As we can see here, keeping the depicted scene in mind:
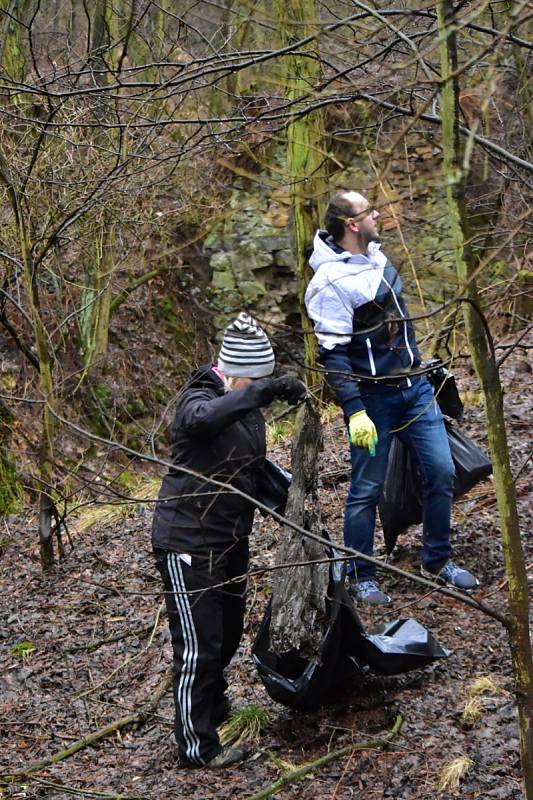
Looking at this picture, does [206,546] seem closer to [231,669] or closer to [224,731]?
[224,731]

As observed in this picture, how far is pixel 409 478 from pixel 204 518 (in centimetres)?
158

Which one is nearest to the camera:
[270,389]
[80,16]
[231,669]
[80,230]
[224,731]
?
[270,389]

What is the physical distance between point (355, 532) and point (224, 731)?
1152 millimetres

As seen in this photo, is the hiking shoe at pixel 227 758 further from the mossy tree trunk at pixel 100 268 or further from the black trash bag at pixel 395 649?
the mossy tree trunk at pixel 100 268

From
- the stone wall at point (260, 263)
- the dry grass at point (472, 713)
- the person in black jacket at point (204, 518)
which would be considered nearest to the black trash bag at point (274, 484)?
the person in black jacket at point (204, 518)

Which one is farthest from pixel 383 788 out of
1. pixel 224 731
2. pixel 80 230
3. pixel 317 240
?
pixel 80 230

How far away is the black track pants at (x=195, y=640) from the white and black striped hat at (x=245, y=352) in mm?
727

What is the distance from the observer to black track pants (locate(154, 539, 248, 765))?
356cm

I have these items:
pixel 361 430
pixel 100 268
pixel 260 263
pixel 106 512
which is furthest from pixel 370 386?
pixel 260 263

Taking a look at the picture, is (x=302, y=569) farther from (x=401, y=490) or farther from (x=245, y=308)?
(x=245, y=308)

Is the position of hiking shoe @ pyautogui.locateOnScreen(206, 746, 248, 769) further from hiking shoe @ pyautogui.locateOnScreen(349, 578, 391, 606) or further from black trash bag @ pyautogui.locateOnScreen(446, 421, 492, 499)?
black trash bag @ pyautogui.locateOnScreen(446, 421, 492, 499)

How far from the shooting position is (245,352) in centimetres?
350

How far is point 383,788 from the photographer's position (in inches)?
135

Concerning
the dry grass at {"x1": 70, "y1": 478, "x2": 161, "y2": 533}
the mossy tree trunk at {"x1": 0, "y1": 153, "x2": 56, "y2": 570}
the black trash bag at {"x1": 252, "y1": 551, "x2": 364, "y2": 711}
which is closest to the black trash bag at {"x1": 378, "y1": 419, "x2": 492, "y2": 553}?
the black trash bag at {"x1": 252, "y1": 551, "x2": 364, "y2": 711}
